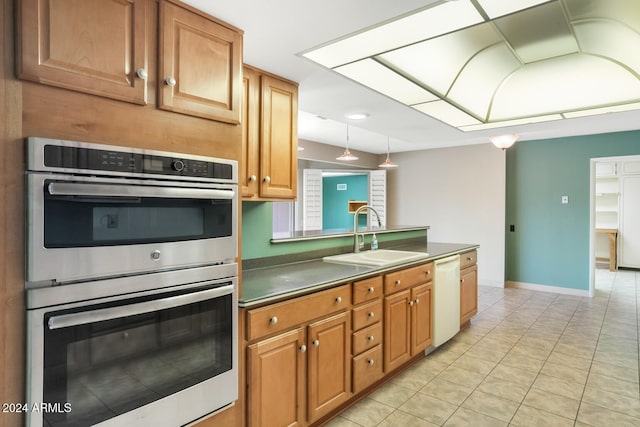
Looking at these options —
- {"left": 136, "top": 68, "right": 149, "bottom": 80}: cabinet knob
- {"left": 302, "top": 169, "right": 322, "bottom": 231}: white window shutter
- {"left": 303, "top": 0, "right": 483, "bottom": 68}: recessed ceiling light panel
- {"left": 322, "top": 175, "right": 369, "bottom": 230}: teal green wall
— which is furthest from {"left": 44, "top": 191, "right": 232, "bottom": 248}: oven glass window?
{"left": 322, "top": 175, "right": 369, "bottom": 230}: teal green wall

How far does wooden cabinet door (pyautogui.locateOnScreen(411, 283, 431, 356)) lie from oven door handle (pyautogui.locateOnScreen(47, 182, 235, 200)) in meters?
1.89

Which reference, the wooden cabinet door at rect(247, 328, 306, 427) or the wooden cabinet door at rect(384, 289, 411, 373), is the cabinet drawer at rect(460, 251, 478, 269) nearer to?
the wooden cabinet door at rect(384, 289, 411, 373)

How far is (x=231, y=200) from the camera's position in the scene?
1681mm

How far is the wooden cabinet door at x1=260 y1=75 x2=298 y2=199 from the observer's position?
7.37ft

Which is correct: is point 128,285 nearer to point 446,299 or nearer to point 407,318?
point 407,318

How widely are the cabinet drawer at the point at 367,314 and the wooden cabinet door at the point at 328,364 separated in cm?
8

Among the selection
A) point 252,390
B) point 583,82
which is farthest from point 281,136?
point 583,82

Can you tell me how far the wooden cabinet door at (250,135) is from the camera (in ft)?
6.97

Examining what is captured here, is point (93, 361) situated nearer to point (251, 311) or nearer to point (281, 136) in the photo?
point (251, 311)

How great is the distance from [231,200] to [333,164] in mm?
5615

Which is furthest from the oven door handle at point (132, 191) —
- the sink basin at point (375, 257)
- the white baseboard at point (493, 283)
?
the white baseboard at point (493, 283)

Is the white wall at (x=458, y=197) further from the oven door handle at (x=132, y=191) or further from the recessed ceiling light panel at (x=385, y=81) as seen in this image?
the oven door handle at (x=132, y=191)

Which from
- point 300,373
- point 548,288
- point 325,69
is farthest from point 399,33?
point 548,288

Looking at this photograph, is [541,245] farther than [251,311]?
Yes
